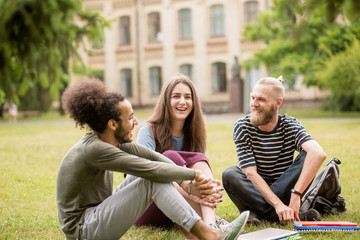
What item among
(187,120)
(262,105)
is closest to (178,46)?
(187,120)

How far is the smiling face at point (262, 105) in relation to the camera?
13.2 feet

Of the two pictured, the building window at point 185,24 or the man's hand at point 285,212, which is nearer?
the man's hand at point 285,212

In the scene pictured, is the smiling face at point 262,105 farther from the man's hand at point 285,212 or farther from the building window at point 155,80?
the building window at point 155,80

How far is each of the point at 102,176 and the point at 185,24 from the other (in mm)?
29091

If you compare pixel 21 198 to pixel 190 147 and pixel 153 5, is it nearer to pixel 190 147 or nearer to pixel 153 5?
pixel 190 147

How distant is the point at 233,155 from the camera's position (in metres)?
8.73

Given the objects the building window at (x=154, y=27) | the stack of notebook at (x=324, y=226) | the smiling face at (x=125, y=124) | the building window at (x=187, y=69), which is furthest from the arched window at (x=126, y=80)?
the smiling face at (x=125, y=124)

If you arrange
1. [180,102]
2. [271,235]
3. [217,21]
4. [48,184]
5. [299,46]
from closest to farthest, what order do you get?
[271,235], [180,102], [48,184], [299,46], [217,21]

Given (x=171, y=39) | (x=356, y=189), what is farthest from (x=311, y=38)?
(x=356, y=189)

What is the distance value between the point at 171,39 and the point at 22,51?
2884cm

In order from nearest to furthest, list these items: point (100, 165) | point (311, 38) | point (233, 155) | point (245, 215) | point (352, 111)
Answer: point (100, 165) < point (245, 215) < point (233, 155) < point (311, 38) < point (352, 111)

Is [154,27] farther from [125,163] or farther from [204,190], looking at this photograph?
[125,163]

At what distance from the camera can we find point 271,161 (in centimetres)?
422

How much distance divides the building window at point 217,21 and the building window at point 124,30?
6.38m
